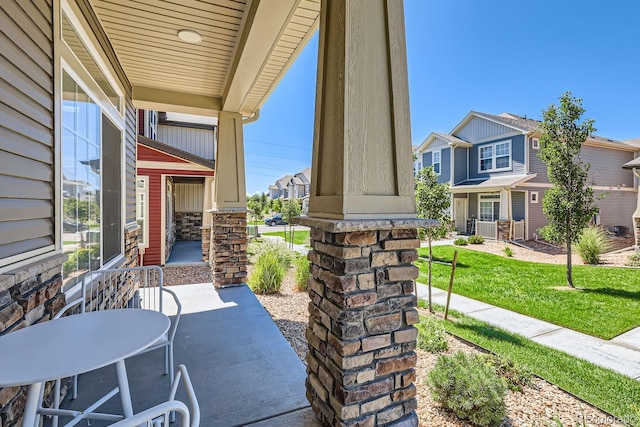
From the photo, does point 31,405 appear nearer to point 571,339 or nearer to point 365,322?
point 365,322

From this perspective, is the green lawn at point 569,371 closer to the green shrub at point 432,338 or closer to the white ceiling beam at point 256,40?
the green shrub at point 432,338

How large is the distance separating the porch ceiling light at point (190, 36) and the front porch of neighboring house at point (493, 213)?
42.7 feet

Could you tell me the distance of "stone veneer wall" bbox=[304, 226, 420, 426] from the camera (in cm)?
161

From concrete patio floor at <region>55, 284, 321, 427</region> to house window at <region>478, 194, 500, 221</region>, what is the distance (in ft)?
44.9

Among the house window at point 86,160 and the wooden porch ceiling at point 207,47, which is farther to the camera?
the wooden porch ceiling at point 207,47

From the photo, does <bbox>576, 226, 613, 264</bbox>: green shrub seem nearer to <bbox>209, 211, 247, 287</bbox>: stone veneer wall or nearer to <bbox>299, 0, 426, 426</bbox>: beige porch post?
<bbox>209, 211, 247, 287</bbox>: stone veneer wall

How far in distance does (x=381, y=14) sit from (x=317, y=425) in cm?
254

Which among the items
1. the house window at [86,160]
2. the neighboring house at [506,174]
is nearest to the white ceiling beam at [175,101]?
the house window at [86,160]

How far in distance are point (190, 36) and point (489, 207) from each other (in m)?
14.9

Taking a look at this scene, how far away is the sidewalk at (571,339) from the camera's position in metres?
3.41

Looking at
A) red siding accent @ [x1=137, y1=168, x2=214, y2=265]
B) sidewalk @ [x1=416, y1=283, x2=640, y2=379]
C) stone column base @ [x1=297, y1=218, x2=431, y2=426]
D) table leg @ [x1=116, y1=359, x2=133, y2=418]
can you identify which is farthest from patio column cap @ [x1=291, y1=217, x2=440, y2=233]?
red siding accent @ [x1=137, y1=168, x2=214, y2=265]

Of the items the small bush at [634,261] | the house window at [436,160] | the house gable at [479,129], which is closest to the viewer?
the small bush at [634,261]

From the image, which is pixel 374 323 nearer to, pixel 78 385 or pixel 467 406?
pixel 467 406

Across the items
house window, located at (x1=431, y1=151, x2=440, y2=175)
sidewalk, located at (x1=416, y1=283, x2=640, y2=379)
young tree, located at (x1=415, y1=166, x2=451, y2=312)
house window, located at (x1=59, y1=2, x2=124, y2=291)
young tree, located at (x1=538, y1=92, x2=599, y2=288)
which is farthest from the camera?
house window, located at (x1=431, y1=151, x2=440, y2=175)
